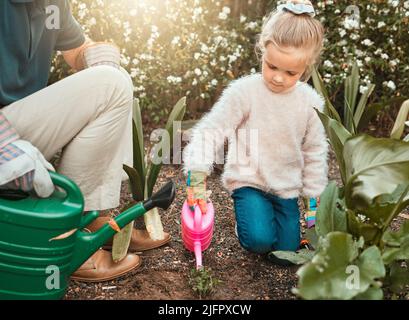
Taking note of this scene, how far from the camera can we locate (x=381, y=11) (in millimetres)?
3691

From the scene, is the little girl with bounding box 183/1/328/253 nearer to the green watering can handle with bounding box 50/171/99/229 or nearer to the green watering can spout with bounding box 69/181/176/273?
the green watering can spout with bounding box 69/181/176/273

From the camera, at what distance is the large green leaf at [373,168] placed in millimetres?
1717

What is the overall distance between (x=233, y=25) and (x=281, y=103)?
1.70 metres

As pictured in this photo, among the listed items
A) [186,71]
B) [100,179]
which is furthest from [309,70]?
[186,71]

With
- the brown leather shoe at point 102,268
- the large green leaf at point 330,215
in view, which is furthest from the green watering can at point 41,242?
the large green leaf at point 330,215

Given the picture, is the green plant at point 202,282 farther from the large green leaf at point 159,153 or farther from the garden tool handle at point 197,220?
the large green leaf at point 159,153

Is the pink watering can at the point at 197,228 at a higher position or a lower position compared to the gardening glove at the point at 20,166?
lower

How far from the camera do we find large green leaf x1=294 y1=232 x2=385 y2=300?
5.28 feet

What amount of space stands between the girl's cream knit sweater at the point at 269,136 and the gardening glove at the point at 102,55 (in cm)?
43

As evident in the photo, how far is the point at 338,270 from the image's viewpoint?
1.70 metres

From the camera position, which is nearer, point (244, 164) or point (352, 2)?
point (244, 164)

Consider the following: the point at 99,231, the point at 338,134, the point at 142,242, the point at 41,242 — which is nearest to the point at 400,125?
the point at 338,134
